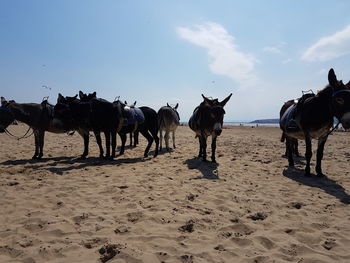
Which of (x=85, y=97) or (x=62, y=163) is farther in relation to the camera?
(x=85, y=97)

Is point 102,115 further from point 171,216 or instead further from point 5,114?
point 171,216

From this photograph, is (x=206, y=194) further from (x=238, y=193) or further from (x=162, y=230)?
(x=162, y=230)

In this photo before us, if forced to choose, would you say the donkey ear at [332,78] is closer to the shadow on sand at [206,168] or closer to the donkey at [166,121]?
the shadow on sand at [206,168]

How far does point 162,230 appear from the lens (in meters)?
3.73

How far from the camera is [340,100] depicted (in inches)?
252

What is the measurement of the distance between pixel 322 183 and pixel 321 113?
1.93 metres

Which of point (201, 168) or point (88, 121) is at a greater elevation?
point (88, 121)

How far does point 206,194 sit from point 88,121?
6.06 m

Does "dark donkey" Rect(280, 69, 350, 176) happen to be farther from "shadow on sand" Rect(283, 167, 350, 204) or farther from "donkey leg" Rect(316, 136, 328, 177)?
"shadow on sand" Rect(283, 167, 350, 204)

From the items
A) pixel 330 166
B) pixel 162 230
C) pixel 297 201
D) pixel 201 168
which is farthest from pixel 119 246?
pixel 330 166

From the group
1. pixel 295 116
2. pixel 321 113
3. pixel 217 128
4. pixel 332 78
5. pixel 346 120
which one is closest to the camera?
pixel 346 120

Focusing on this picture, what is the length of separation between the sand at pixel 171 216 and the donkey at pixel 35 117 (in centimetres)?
240

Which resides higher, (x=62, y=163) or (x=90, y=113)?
(x=90, y=113)

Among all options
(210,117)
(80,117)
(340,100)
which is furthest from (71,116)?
(340,100)
